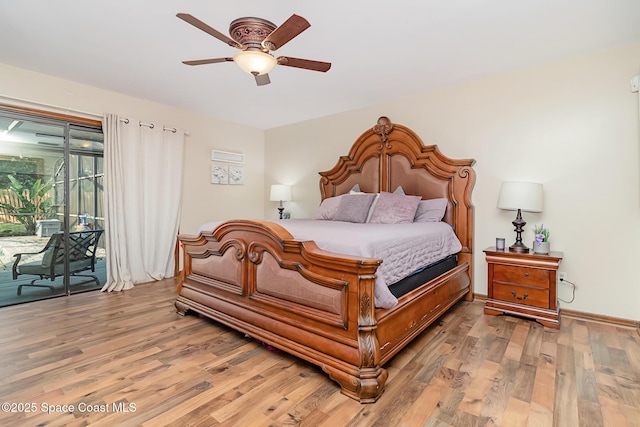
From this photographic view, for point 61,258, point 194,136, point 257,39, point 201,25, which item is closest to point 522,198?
point 257,39

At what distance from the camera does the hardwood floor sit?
153cm

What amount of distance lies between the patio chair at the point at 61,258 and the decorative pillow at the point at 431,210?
3.78 metres

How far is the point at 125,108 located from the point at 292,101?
2084 mm

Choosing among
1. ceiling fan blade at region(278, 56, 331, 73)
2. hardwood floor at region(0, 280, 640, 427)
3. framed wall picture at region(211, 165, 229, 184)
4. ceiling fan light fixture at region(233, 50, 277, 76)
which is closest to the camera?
hardwood floor at region(0, 280, 640, 427)

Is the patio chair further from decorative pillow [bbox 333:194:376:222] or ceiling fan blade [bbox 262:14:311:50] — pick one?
ceiling fan blade [bbox 262:14:311:50]

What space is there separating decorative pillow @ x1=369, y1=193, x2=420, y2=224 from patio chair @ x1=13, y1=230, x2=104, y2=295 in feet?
10.9

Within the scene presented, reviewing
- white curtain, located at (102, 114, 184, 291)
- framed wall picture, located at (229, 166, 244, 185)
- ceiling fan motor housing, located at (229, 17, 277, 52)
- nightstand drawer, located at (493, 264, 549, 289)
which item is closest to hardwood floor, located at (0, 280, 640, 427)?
nightstand drawer, located at (493, 264, 549, 289)

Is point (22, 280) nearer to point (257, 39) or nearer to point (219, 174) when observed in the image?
point (219, 174)

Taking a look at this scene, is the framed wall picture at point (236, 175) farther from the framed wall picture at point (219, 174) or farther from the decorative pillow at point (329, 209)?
the decorative pillow at point (329, 209)

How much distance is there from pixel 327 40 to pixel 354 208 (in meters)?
1.65

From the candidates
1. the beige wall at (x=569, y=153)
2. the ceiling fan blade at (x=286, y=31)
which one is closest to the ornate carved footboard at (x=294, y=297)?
the ceiling fan blade at (x=286, y=31)

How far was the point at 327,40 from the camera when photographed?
8.48 feet

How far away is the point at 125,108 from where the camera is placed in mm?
3973

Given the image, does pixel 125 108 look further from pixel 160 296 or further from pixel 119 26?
pixel 160 296
